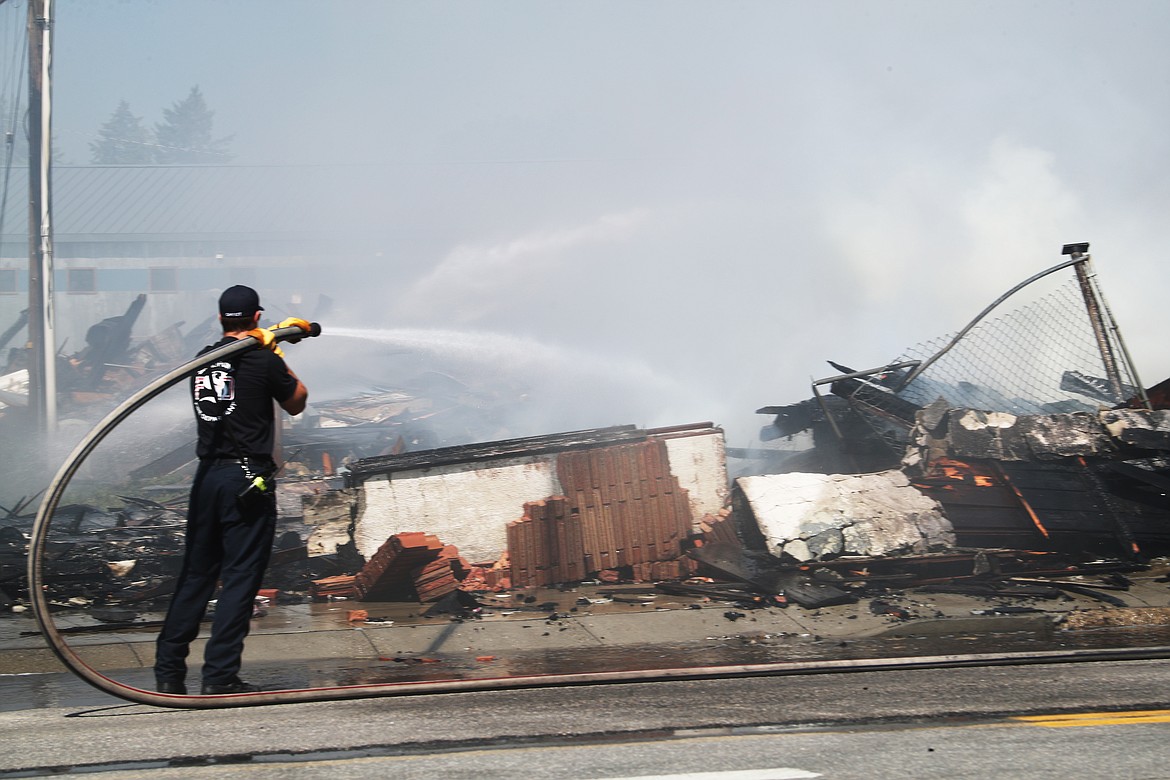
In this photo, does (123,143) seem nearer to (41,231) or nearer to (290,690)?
(41,231)

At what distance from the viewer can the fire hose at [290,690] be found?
4723 mm

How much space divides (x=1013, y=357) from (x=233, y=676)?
392 inches

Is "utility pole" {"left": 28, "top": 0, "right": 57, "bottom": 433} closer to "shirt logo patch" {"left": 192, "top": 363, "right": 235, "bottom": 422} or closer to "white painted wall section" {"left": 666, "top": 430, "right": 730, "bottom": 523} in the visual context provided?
"white painted wall section" {"left": 666, "top": 430, "right": 730, "bottom": 523}

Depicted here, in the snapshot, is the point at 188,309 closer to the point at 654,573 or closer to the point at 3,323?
the point at 3,323

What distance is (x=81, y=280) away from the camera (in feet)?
123

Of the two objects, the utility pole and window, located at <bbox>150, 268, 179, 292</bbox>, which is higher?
window, located at <bbox>150, 268, 179, 292</bbox>

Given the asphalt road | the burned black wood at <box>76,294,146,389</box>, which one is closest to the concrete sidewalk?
the asphalt road

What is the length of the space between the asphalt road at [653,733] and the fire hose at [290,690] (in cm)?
9

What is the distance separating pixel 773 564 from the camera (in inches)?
372

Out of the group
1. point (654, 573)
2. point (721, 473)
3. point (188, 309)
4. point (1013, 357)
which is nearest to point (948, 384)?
point (1013, 357)

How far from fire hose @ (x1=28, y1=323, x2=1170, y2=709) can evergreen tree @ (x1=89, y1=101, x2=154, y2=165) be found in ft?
206

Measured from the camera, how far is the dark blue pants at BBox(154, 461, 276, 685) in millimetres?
4875

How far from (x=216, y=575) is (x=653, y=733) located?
7.73 feet

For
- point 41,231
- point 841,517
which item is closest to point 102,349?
point 41,231
